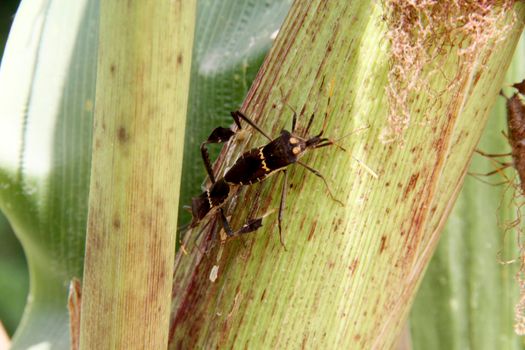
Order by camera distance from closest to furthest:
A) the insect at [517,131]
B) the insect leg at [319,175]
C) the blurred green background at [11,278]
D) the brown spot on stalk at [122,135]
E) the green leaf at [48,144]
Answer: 1. the brown spot on stalk at [122,135]
2. the insect leg at [319,175]
3. the insect at [517,131]
4. the green leaf at [48,144]
5. the blurred green background at [11,278]

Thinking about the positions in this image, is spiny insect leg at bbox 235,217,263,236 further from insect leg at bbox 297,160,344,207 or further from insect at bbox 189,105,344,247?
insect leg at bbox 297,160,344,207

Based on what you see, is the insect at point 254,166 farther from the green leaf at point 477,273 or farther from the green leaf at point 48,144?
the green leaf at point 477,273

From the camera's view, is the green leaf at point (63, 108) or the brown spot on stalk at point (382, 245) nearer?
the brown spot on stalk at point (382, 245)

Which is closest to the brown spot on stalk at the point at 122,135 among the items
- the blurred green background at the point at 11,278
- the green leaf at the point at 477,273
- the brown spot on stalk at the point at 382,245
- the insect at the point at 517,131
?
the brown spot on stalk at the point at 382,245

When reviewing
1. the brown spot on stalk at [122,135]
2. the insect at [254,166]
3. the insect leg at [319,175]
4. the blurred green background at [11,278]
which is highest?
the blurred green background at [11,278]

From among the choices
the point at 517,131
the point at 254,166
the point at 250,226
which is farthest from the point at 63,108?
the point at 517,131
